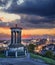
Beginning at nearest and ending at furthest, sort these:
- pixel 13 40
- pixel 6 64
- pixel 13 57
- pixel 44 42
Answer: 1. pixel 6 64
2. pixel 13 57
3. pixel 13 40
4. pixel 44 42

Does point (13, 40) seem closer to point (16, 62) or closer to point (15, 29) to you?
point (15, 29)

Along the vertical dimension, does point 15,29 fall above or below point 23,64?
above

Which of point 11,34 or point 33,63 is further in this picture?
point 11,34

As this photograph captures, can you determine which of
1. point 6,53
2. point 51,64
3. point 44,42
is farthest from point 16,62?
point 44,42

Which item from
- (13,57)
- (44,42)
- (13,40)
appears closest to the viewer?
(13,57)

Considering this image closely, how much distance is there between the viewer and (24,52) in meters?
45.0

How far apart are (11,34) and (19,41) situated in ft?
7.52

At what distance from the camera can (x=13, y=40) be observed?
47.4 m

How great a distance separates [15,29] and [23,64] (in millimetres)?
13329

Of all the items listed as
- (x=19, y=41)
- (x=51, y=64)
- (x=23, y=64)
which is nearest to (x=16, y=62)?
(x=23, y=64)

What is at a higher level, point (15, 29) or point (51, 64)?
point (15, 29)

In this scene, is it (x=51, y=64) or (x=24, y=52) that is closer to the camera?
(x=51, y=64)

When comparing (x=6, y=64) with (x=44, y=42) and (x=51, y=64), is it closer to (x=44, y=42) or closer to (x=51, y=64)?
(x=51, y=64)

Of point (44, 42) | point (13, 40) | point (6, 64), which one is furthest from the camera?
point (44, 42)
